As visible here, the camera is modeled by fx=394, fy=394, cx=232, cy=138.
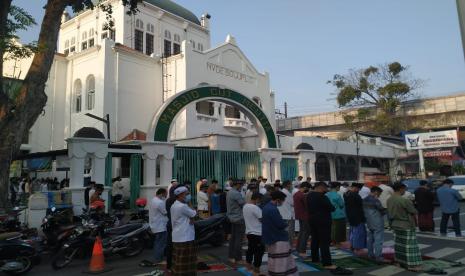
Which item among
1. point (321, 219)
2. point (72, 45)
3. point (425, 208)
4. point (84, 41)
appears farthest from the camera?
point (72, 45)

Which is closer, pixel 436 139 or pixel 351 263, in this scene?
pixel 351 263

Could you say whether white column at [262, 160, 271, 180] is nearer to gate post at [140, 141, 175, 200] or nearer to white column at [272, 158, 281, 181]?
white column at [272, 158, 281, 181]

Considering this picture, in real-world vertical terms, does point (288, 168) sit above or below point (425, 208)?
above

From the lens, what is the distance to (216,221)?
9.66 m

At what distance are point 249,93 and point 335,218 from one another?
2131 cm

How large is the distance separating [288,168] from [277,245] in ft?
43.5

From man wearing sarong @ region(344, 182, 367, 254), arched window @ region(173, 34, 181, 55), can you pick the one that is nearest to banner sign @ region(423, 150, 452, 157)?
arched window @ region(173, 34, 181, 55)

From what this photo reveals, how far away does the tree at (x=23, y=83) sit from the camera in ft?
30.8

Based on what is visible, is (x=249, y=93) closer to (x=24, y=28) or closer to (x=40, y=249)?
(x=24, y=28)

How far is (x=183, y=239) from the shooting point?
20.6ft

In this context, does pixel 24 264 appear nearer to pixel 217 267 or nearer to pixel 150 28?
pixel 217 267

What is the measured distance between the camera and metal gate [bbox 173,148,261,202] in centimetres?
1539

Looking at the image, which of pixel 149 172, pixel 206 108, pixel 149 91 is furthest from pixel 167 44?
pixel 149 172

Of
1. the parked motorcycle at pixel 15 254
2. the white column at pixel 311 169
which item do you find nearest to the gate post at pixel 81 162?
the parked motorcycle at pixel 15 254
